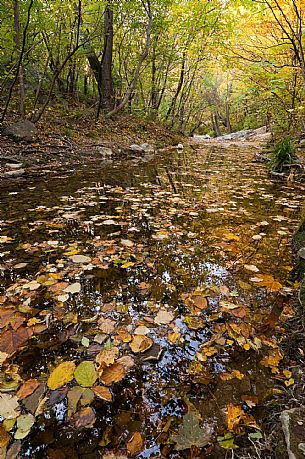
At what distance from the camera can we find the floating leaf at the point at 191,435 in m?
0.95

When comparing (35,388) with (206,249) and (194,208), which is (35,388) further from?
(194,208)

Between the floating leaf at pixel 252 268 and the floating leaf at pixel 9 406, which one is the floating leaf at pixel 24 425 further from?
the floating leaf at pixel 252 268

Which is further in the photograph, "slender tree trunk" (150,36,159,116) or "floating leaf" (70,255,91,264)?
"slender tree trunk" (150,36,159,116)

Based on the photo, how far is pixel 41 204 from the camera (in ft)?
11.5

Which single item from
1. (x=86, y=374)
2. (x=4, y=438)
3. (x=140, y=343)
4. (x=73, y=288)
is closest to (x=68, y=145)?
(x=73, y=288)

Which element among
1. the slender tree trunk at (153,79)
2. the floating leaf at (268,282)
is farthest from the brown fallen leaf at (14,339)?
the slender tree trunk at (153,79)

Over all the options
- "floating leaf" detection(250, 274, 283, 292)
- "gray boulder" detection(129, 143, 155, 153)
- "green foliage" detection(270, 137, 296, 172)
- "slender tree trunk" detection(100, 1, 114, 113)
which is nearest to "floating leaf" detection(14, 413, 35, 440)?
"floating leaf" detection(250, 274, 283, 292)

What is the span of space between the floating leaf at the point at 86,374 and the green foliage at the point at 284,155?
6.07 metres

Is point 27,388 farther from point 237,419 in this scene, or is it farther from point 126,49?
point 126,49

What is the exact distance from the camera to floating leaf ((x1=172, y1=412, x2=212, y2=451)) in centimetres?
95

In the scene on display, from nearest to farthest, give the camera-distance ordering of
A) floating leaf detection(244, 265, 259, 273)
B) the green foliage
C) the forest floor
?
floating leaf detection(244, 265, 259, 273), the forest floor, the green foliage

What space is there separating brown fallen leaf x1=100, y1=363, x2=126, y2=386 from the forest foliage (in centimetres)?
504

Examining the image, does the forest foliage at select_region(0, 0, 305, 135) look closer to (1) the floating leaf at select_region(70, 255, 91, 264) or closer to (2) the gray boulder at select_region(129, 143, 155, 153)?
(2) the gray boulder at select_region(129, 143, 155, 153)

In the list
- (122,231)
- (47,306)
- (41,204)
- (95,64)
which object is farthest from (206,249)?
(95,64)
